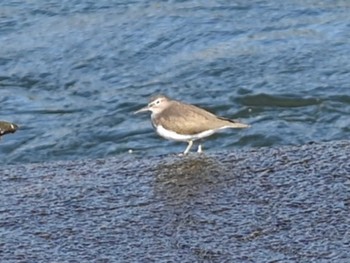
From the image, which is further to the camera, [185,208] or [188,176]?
[188,176]

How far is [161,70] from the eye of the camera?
34.4 ft

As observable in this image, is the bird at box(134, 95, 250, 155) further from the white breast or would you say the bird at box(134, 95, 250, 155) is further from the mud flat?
the mud flat

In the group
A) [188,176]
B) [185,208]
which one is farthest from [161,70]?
[185,208]

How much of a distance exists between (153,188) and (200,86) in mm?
4781

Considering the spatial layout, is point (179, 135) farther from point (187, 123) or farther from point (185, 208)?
point (185, 208)

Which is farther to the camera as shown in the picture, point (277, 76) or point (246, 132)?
point (277, 76)

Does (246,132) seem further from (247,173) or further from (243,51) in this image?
(247,173)

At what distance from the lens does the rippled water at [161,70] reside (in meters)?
9.16

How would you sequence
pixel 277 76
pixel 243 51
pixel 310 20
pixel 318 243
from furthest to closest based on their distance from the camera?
pixel 310 20
pixel 243 51
pixel 277 76
pixel 318 243

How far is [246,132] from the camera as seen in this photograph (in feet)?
29.7

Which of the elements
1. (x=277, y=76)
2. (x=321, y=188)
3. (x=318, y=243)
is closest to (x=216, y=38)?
(x=277, y=76)

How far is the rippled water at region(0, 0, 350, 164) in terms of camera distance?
9164 millimetres

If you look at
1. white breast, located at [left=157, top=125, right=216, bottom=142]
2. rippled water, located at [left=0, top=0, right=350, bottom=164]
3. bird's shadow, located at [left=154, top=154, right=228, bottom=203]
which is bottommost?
rippled water, located at [left=0, top=0, right=350, bottom=164]

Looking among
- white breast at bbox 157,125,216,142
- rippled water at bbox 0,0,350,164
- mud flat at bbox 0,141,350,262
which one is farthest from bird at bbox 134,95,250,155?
rippled water at bbox 0,0,350,164
